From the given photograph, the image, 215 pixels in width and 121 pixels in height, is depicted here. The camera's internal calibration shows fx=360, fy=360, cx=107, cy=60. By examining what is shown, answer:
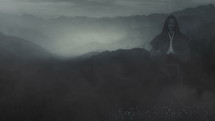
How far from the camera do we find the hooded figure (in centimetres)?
11200

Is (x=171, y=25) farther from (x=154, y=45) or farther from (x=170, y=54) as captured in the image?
(x=154, y=45)

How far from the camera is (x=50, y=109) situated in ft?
334

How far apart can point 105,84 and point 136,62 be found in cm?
1436

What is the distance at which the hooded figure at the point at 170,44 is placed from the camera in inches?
4409

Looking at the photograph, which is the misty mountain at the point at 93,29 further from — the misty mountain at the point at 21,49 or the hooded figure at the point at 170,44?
the hooded figure at the point at 170,44

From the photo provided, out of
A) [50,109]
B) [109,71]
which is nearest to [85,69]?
[109,71]

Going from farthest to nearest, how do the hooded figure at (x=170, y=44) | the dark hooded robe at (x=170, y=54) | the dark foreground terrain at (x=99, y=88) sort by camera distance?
the dark hooded robe at (x=170, y=54) < the hooded figure at (x=170, y=44) < the dark foreground terrain at (x=99, y=88)

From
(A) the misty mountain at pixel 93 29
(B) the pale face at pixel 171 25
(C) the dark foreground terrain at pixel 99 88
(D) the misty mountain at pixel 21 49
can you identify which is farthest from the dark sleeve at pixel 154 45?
(D) the misty mountain at pixel 21 49

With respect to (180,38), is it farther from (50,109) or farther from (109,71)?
(50,109)

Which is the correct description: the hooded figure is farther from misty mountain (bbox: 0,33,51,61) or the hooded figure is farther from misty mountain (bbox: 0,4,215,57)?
misty mountain (bbox: 0,33,51,61)

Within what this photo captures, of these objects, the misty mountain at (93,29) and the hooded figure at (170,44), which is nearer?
the hooded figure at (170,44)

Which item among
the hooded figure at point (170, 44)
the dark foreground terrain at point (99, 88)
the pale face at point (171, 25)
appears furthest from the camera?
the hooded figure at point (170, 44)

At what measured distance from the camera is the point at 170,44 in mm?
113188

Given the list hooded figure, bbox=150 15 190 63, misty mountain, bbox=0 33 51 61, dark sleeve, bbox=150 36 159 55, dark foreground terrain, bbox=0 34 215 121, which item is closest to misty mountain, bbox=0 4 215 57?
misty mountain, bbox=0 33 51 61
